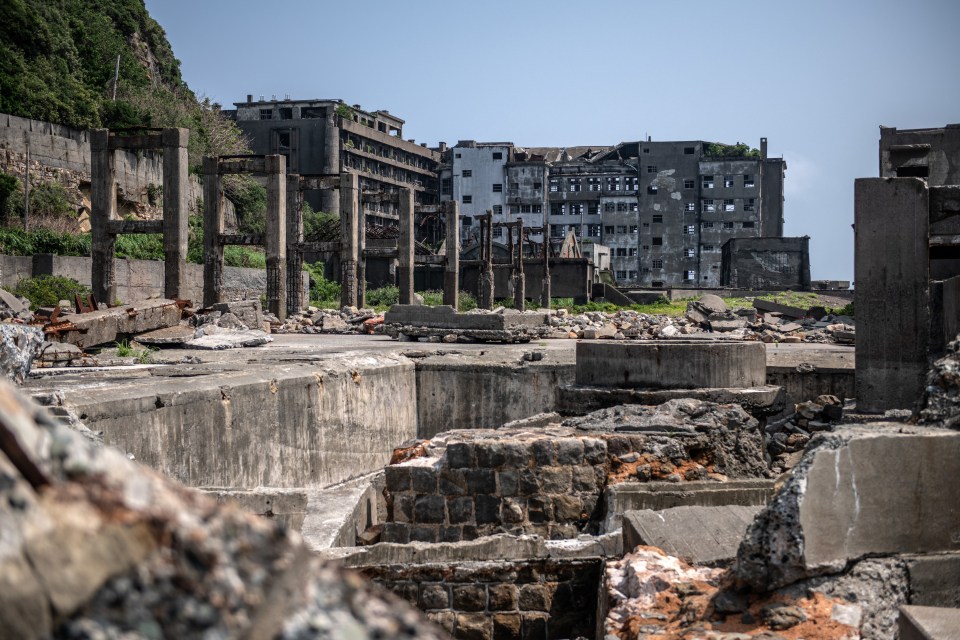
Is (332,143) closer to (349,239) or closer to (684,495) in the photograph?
(349,239)

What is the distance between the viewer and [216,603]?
1.25 metres

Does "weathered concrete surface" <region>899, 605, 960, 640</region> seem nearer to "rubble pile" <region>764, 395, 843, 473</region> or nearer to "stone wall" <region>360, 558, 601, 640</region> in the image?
"stone wall" <region>360, 558, 601, 640</region>

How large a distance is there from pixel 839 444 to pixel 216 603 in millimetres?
3350

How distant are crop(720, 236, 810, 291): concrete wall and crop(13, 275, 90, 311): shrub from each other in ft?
142

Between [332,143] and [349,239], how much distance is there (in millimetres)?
38164

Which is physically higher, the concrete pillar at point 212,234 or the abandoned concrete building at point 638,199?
the abandoned concrete building at point 638,199

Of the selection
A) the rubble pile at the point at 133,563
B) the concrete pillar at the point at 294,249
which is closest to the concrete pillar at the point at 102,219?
the concrete pillar at the point at 294,249

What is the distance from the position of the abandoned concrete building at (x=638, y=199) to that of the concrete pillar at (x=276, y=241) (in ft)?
163

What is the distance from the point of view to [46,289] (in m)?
22.0

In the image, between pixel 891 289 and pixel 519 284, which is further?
pixel 519 284

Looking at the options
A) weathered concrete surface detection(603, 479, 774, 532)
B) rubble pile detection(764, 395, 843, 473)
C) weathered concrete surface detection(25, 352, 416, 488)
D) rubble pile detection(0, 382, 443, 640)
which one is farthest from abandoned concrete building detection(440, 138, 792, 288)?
rubble pile detection(0, 382, 443, 640)

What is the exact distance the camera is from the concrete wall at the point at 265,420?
7.47 meters

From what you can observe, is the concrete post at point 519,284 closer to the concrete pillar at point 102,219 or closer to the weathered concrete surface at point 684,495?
the concrete pillar at point 102,219

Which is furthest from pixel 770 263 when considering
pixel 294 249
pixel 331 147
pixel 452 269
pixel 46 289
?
pixel 46 289
